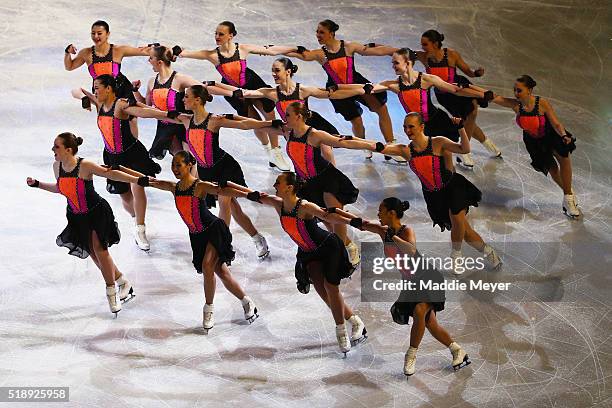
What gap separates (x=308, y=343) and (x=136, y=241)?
76.3 inches

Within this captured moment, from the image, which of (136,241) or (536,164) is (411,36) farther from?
(136,241)

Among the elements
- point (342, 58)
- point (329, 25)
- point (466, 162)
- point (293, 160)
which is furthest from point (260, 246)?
point (466, 162)

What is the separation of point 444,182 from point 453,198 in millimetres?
137

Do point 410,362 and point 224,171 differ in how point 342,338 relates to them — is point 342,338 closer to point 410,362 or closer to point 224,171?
point 410,362

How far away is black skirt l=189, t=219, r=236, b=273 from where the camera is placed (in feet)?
26.5

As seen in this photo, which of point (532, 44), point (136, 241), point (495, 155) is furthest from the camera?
point (532, 44)

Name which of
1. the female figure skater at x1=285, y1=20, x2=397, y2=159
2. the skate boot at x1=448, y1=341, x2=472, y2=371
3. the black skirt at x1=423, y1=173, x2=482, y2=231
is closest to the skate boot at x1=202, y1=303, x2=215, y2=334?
the skate boot at x1=448, y1=341, x2=472, y2=371

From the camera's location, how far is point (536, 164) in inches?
388

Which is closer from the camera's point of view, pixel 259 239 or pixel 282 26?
pixel 259 239

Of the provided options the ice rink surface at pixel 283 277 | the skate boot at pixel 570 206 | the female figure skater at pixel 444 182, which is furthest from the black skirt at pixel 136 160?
the skate boot at pixel 570 206

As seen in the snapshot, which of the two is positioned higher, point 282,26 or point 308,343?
point 282,26

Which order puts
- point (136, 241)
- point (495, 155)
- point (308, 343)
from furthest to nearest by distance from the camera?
point (495, 155)
point (136, 241)
point (308, 343)

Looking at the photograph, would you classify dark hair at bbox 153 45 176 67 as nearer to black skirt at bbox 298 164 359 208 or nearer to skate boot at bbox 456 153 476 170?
black skirt at bbox 298 164 359 208

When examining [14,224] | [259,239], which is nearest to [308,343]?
[259,239]
